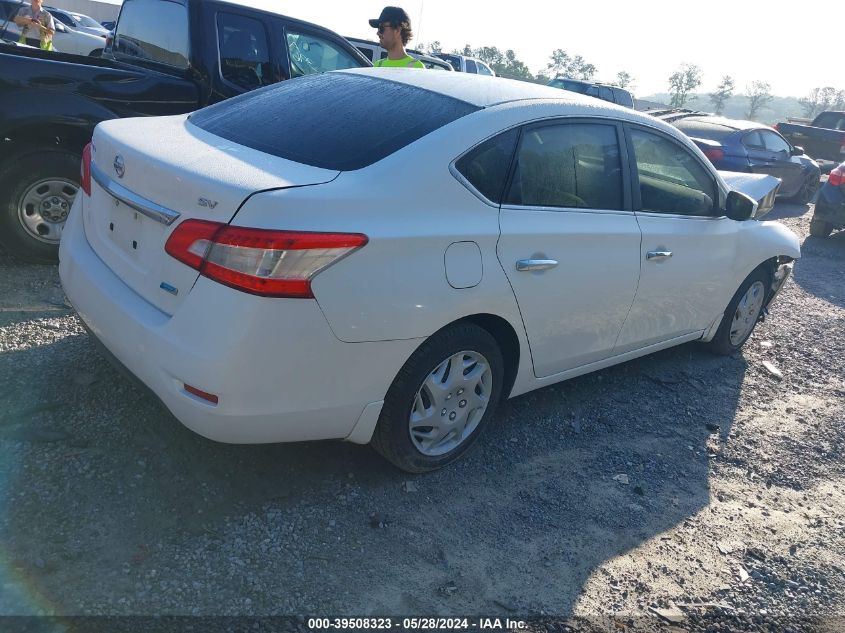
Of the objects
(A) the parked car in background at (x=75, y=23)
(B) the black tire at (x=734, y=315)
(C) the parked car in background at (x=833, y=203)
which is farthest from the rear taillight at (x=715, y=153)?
(A) the parked car in background at (x=75, y=23)

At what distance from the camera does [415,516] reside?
301cm

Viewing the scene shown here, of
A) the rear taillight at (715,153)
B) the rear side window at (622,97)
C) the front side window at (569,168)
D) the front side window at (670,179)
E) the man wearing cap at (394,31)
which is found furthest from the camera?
the rear side window at (622,97)

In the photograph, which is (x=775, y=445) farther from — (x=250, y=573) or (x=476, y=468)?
(x=250, y=573)

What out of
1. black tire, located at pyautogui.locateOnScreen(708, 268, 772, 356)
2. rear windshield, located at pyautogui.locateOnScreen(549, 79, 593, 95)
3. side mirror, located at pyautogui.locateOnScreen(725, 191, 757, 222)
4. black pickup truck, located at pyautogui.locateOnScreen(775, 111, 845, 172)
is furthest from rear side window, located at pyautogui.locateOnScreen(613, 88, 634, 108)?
side mirror, located at pyautogui.locateOnScreen(725, 191, 757, 222)

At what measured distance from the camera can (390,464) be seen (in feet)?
10.8

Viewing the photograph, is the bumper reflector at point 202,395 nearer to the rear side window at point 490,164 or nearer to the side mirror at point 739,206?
the rear side window at point 490,164

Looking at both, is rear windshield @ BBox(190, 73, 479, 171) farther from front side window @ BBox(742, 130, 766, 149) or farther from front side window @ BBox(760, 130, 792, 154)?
front side window @ BBox(760, 130, 792, 154)

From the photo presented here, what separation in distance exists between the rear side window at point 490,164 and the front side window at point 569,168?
6cm

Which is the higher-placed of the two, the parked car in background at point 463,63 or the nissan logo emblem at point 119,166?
the parked car in background at point 463,63

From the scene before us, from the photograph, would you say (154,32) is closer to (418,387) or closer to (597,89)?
(418,387)

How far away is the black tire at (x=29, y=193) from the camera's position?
4.62 metres

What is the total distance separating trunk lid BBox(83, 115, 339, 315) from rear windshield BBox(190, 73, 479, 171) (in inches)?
4.4

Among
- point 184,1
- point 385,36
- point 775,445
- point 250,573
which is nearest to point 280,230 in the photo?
point 250,573

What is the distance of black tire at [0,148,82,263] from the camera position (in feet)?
15.2
